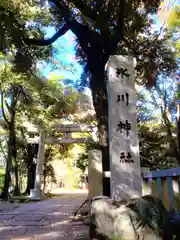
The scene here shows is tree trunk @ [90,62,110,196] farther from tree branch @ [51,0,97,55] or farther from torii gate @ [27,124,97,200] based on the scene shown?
torii gate @ [27,124,97,200]

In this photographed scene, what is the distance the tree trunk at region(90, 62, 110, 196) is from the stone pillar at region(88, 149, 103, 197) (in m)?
0.20

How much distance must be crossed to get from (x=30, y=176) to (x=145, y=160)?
20.7ft

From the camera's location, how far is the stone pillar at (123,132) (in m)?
3.82

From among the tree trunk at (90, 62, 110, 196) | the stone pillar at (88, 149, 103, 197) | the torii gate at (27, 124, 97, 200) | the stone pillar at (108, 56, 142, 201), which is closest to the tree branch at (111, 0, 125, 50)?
the tree trunk at (90, 62, 110, 196)

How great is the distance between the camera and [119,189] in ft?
12.5

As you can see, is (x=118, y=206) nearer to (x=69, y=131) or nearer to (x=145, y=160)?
(x=145, y=160)

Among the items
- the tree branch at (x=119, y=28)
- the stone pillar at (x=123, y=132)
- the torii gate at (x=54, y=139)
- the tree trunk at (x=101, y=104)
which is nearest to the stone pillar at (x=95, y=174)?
the tree trunk at (x=101, y=104)

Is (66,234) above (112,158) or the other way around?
the other way around

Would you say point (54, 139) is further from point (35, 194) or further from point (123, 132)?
point (123, 132)

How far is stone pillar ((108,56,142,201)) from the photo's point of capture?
3.82 m

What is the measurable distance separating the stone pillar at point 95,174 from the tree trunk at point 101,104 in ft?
0.65

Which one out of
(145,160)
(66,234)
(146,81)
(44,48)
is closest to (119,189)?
(66,234)

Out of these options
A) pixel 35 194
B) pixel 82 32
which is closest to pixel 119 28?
pixel 82 32

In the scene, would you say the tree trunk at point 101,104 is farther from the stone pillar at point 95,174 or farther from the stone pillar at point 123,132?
the stone pillar at point 123,132
